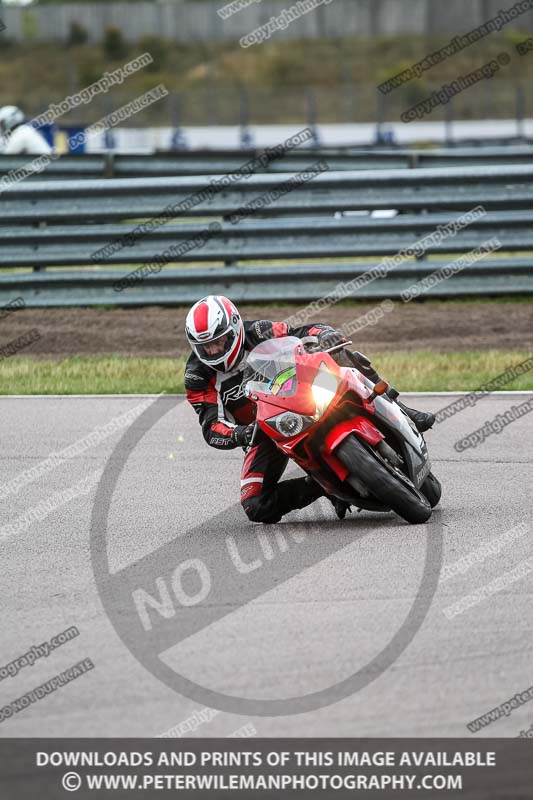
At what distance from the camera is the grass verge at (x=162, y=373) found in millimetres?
10781

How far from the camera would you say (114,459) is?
8.55 metres

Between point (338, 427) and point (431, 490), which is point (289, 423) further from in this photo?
point (431, 490)

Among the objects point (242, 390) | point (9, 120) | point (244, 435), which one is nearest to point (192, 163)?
point (9, 120)

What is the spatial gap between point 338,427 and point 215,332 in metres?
0.97

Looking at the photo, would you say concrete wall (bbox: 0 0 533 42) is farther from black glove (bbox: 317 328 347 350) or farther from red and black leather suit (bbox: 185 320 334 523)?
black glove (bbox: 317 328 347 350)

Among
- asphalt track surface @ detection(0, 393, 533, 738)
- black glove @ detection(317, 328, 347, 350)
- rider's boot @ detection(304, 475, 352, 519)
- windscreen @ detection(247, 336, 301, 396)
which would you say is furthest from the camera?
rider's boot @ detection(304, 475, 352, 519)

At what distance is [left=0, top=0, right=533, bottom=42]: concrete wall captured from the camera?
193 ft

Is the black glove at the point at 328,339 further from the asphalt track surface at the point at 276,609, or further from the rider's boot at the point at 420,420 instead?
the asphalt track surface at the point at 276,609

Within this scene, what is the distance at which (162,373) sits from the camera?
1149 cm

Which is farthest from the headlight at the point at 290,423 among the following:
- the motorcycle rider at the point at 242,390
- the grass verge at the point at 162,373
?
the grass verge at the point at 162,373

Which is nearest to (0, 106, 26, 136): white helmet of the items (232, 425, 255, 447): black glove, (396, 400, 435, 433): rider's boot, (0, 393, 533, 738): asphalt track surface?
(0, 393, 533, 738): asphalt track surface

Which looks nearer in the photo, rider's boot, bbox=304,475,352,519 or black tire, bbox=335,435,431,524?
black tire, bbox=335,435,431,524
